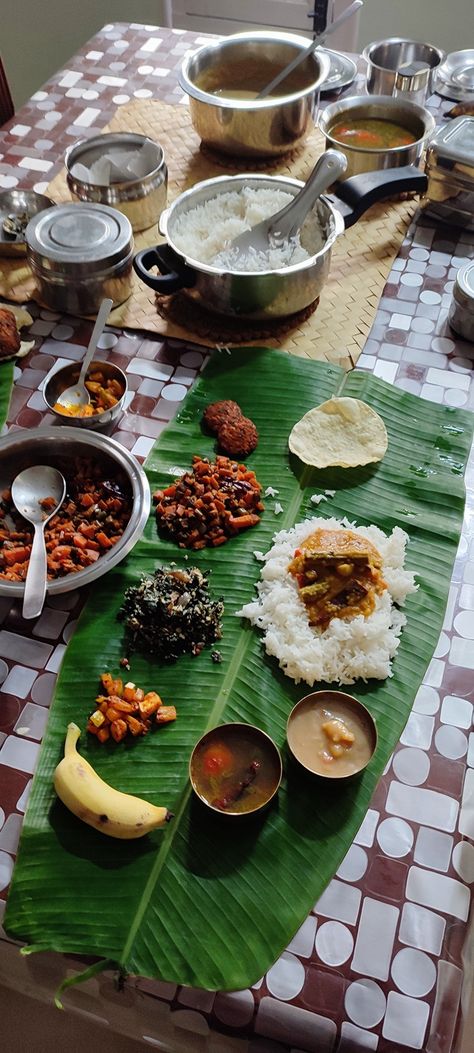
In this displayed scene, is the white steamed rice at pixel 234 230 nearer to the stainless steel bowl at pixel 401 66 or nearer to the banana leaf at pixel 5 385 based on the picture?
the banana leaf at pixel 5 385

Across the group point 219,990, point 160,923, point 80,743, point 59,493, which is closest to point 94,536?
point 59,493

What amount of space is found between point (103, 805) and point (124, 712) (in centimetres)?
21

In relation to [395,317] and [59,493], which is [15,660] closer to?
[59,493]

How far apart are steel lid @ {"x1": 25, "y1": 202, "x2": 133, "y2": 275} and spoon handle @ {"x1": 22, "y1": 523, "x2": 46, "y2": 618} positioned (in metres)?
1.00

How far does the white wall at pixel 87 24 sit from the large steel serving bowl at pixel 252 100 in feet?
6.93

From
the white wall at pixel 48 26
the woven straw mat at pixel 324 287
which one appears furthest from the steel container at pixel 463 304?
the white wall at pixel 48 26

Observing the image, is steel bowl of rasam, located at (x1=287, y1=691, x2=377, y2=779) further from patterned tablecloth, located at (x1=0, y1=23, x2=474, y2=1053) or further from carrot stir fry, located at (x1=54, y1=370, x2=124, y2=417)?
carrot stir fry, located at (x1=54, y1=370, x2=124, y2=417)

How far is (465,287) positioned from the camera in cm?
240

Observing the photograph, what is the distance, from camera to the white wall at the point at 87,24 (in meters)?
4.77

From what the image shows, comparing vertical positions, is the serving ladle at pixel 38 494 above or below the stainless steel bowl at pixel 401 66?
below

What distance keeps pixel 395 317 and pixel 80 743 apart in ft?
5.55

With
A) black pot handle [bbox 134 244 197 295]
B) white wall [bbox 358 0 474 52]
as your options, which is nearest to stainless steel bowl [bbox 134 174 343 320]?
black pot handle [bbox 134 244 197 295]

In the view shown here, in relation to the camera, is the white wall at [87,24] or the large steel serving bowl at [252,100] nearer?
the large steel serving bowl at [252,100]

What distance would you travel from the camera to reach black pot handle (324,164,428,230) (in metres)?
2.64
